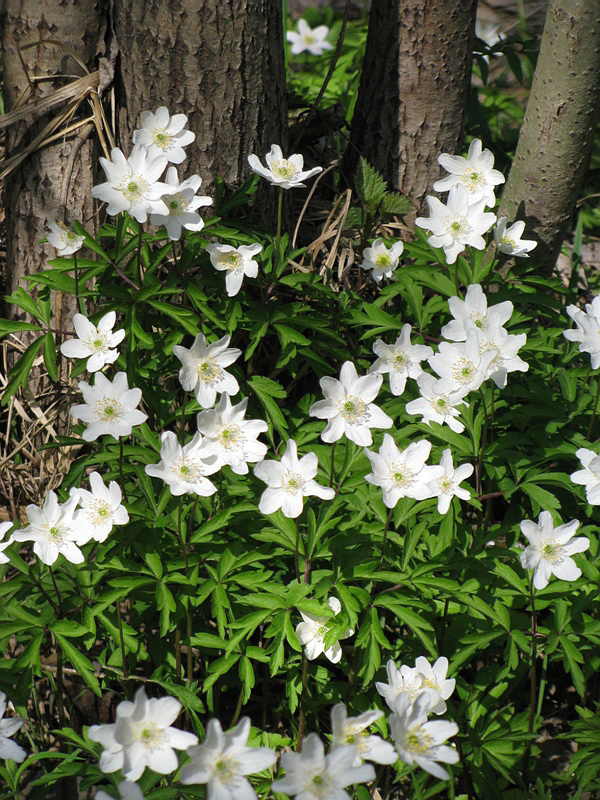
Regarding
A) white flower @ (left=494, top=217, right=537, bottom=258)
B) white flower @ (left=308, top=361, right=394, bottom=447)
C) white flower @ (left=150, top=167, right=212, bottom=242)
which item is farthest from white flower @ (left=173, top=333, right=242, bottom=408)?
white flower @ (left=494, top=217, right=537, bottom=258)

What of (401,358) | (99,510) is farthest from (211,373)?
(401,358)

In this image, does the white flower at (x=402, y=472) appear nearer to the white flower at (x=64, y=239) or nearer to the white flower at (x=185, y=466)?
the white flower at (x=185, y=466)

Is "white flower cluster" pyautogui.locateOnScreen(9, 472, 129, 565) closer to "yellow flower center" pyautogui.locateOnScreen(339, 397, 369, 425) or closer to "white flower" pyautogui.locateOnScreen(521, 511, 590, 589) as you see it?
"yellow flower center" pyautogui.locateOnScreen(339, 397, 369, 425)

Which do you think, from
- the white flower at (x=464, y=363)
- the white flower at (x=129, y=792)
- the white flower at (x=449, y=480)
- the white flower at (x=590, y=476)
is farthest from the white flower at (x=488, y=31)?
the white flower at (x=129, y=792)

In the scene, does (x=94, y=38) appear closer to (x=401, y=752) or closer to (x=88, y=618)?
(x=88, y=618)

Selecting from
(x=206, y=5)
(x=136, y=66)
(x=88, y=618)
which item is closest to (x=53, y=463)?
(x=88, y=618)

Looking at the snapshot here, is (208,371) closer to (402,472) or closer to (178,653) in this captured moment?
(402,472)
